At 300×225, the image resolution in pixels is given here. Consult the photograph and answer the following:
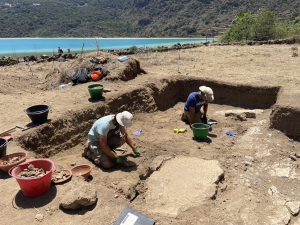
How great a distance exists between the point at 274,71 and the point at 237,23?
53.3ft

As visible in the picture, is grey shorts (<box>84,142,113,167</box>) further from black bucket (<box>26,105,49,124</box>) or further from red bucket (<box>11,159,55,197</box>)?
red bucket (<box>11,159,55,197</box>)

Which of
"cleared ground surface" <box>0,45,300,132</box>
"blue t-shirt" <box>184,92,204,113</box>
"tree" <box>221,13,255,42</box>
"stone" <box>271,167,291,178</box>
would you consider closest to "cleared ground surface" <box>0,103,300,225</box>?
"stone" <box>271,167,291,178</box>

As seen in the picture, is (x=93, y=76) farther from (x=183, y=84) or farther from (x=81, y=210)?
(x=81, y=210)

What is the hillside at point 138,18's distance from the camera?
51.0 metres

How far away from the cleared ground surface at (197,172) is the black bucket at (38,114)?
0.78m

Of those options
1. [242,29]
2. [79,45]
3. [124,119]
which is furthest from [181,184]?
[79,45]

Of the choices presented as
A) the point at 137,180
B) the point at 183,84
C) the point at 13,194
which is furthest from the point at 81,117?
the point at 183,84

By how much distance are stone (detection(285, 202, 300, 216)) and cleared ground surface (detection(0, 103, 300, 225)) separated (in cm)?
8

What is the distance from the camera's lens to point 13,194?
5211 millimetres

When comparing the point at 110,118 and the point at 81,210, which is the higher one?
the point at 110,118

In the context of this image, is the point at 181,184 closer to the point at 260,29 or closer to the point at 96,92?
the point at 96,92

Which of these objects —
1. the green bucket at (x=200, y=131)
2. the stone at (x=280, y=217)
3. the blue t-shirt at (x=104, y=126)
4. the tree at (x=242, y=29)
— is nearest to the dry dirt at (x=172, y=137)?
the stone at (x=280, y=217)

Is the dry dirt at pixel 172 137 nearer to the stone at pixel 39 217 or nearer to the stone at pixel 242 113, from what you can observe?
the stone at pixel 39 217

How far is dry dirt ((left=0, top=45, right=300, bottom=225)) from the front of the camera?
5027 millimetres
